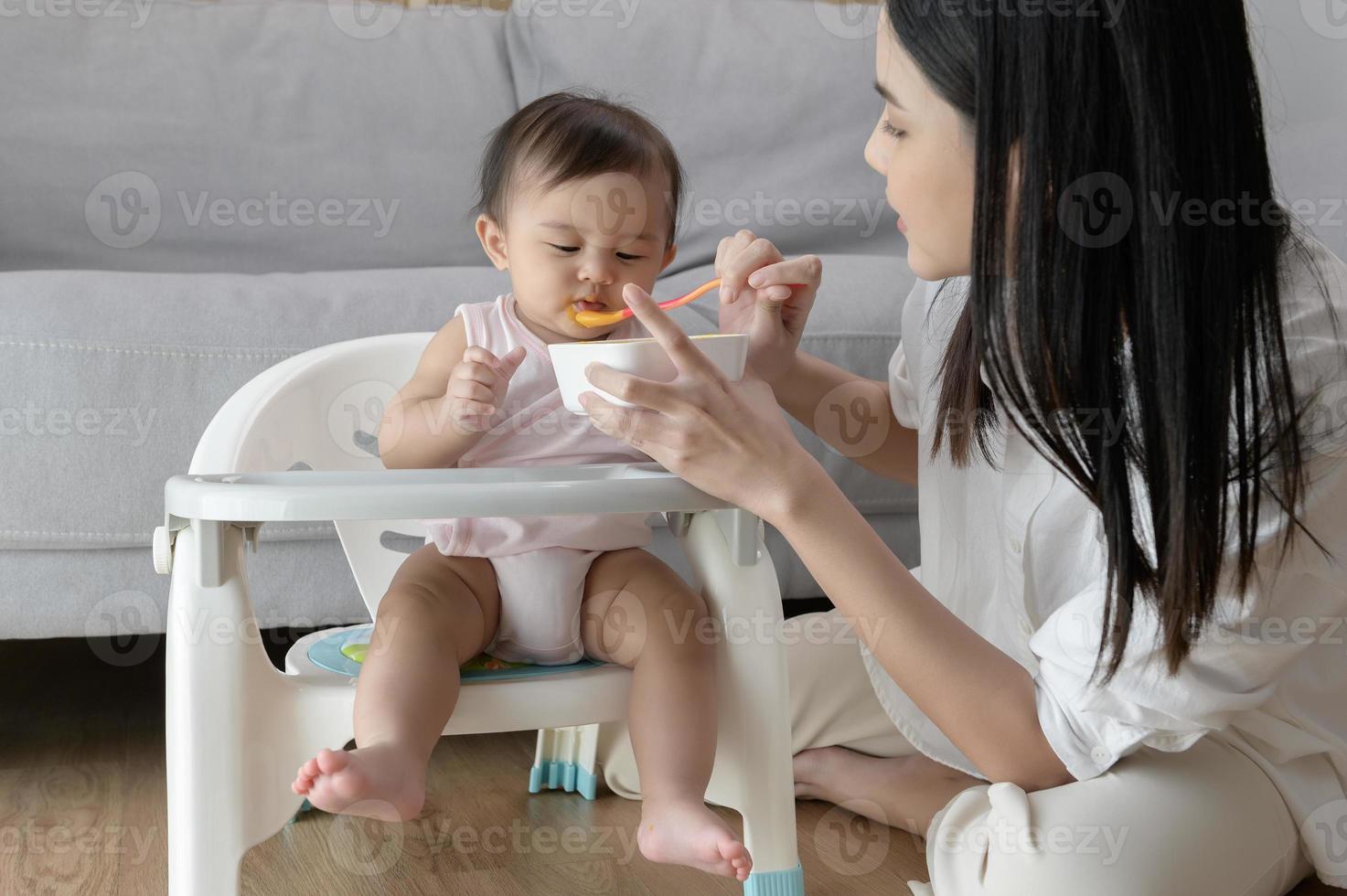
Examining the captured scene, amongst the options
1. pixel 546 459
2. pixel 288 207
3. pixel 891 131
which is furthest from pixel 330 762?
pixel 288 207

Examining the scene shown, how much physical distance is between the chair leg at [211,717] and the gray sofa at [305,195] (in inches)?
20.7

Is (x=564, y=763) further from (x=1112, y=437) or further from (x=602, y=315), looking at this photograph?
(x=1112, y=437)

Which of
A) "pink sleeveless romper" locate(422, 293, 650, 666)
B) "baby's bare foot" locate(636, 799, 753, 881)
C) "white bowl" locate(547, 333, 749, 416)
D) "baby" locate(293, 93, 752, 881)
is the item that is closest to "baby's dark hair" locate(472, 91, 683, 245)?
"baby" locate(293, 93, 752, 881)

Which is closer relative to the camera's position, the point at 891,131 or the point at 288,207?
the point at 891,131

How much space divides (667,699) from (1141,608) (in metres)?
0.33

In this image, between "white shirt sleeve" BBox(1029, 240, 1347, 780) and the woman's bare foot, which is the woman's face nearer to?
"white shirt sleeve" BBox(1029, 240, 1347, 780)

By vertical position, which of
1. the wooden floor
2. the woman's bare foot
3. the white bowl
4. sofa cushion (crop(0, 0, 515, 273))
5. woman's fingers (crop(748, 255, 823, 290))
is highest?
sofa cushion (crop(0, 0, 515, 273))

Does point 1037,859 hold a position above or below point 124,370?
below

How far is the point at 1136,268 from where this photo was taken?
813mm

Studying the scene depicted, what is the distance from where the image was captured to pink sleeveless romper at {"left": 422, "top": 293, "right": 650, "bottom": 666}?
981mm

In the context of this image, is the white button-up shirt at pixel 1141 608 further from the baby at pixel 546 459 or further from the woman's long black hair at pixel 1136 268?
the baby at pixel 546 459

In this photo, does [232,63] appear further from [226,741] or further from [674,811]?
[674,811]

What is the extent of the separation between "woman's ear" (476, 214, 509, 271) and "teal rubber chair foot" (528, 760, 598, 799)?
1.73 feet

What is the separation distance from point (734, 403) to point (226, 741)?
38 cm
